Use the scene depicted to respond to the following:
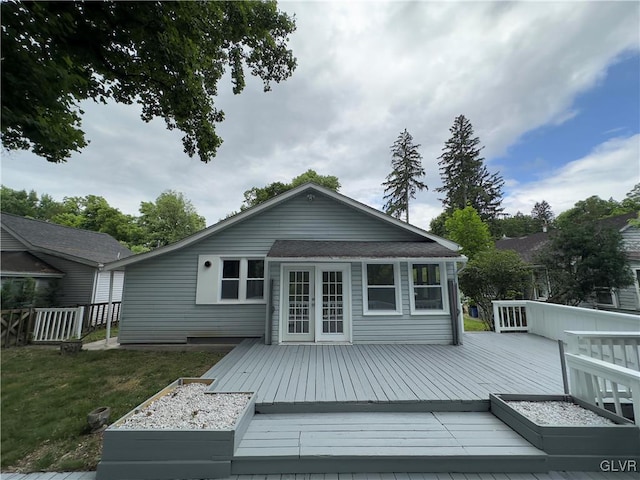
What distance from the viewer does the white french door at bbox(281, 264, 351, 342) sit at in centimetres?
671

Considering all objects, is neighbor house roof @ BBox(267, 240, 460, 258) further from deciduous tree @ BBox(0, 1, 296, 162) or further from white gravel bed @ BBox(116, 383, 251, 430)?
white gravel bed @ BBox(116, 383, 251, 430)

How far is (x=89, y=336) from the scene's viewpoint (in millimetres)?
8750

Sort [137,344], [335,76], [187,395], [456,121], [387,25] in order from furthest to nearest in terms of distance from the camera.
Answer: [456,121] → [335,76] → [137,344] → [387,25] → [187,395]

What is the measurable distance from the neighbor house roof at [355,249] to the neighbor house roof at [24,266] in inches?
376

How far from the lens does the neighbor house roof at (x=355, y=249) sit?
642 centimetres

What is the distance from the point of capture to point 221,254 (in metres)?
7.54

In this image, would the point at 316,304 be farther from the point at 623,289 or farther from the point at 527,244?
the point at 527,244

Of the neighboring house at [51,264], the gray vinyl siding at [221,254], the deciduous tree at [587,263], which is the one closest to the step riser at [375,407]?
the gray vinyl siding at [221,254]

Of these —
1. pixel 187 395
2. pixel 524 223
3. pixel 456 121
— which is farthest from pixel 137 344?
pixel 524 223

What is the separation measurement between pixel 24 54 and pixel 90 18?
1.22 m

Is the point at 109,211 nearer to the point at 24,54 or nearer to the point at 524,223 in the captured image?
the point at 24,54

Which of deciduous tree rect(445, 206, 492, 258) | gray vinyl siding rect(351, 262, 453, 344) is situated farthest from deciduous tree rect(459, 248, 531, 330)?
deciduous tree rect(445, 206, 492, 258)

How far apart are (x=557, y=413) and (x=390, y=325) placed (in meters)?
3.95

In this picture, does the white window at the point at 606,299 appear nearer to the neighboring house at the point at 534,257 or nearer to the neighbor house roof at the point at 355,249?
the neighboring house at the point at 534,257
